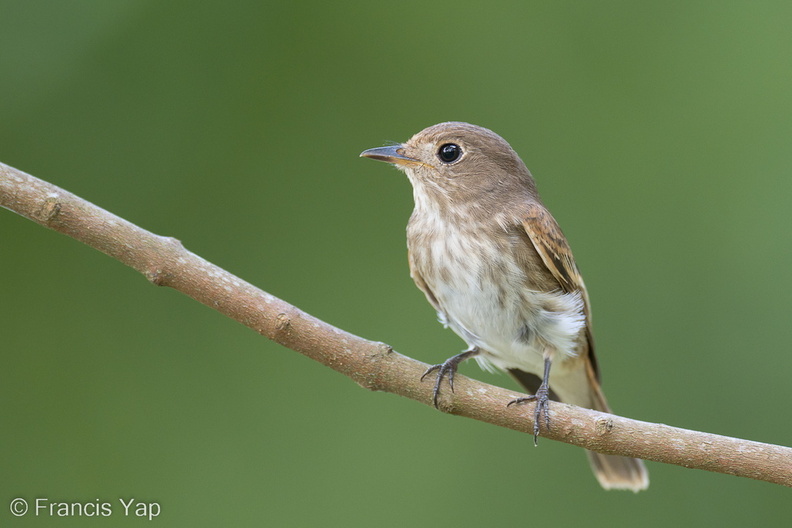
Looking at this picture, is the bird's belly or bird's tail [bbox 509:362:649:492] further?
bird's tail [bbox 509:362:649:492]

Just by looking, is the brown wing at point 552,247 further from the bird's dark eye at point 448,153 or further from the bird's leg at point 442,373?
the bird's leg at point 442,373

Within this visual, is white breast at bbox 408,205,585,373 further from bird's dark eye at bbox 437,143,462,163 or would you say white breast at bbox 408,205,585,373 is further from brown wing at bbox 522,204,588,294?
bird's dark eye at bbox 437,143,462,163

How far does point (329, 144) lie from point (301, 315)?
247 centimetres

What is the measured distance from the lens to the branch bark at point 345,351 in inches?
121

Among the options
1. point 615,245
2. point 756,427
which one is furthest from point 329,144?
point 756,427

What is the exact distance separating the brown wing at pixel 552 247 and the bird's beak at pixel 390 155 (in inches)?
23.2

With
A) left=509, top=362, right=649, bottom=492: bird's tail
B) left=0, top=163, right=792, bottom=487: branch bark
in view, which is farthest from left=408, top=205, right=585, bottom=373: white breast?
left=0, top=163, right=792, bottom=487: branch bark

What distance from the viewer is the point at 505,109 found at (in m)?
5.84

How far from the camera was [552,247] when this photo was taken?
4113 mm

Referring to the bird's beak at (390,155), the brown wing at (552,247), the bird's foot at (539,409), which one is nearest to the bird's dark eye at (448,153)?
the bird's beak at (390,155)

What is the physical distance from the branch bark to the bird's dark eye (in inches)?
47.0

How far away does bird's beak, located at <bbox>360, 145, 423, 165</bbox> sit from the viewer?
4180 millimetres

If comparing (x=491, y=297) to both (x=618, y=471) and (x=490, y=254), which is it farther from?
(x=618, y=471)

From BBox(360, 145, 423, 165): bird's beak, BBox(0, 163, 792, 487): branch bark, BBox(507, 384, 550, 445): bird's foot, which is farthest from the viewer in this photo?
BBox(360, 145, 423, 165): bird's beak
